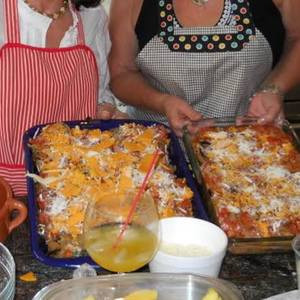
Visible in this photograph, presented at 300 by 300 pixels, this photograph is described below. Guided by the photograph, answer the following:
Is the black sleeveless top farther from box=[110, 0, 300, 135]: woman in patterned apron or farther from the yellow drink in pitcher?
the yellow drink in pitcher

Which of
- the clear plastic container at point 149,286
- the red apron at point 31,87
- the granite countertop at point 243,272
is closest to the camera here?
the clear plastic container at point 149,286

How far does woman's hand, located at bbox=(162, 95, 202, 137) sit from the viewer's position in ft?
5.13

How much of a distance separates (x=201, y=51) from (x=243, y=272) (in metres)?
0.79

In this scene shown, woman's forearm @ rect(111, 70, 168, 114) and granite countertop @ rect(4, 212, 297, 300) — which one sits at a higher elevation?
granite countertop @ rect(4, 212, 297, 300)

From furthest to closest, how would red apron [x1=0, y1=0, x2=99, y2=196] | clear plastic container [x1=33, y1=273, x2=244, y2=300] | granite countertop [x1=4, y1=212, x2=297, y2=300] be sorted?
red apron [x1=0, y1=0, x2=99, y2=196] < granite countertop [x1=4, y1=212, x2=297, y2=300] < clear plastic container [x1=33, y1=273, x2=244, y2=300]

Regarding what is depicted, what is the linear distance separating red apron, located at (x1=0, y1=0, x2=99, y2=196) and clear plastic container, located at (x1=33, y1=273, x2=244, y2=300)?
2.26 ft

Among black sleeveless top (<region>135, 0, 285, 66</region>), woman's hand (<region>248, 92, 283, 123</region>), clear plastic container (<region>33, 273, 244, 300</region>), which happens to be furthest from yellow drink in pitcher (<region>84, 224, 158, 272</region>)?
black sleeveless top (<region>135, 0, 285, 66</region>)

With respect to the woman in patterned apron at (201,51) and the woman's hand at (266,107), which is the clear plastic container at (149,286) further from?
the woman in patterned apron at (201,51)

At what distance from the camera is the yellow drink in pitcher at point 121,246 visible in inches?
40.0

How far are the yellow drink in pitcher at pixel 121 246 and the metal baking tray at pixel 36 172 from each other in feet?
0.21

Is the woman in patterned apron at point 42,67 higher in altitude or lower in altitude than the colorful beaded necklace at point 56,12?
lower

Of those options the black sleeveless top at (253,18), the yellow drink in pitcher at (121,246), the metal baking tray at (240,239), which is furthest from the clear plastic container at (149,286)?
the black sleeveless top at (253,18)

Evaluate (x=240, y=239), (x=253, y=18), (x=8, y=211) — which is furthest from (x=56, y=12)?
(x=240, y=239)

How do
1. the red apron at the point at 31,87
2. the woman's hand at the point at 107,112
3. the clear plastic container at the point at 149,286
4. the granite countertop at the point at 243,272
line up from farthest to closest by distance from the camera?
1. the woman's hand at the point at 107,112
2. the red apron at the point at 31,87
3. the granite countertop at the point at 243,272
4. the clear plastic container at the point at 149,286
